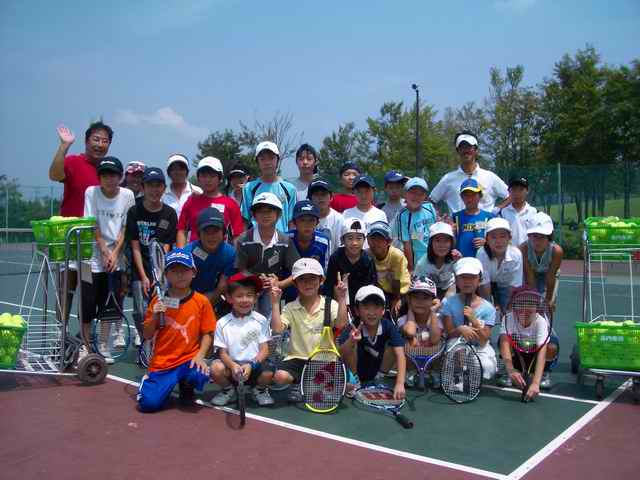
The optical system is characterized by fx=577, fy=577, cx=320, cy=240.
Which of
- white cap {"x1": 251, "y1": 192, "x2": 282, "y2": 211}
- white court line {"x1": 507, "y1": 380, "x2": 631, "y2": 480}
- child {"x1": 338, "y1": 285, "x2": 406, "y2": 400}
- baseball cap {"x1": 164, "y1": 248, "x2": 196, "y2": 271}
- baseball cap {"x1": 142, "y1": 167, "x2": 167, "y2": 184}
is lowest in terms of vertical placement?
white court line {"x1": 507, "y1": 380, "x2": 631, "y2": 480}

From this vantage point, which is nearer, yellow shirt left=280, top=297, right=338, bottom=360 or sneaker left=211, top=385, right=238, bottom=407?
sneaker left=211, top=385, right=238, bottom=407

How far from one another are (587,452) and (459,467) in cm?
95

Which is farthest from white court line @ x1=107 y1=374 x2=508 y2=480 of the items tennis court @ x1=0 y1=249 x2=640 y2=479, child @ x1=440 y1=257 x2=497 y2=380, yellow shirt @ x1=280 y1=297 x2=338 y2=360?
child @ x1=440 y1=257 x2=497 y2=380

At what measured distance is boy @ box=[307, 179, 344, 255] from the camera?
19.4 ft

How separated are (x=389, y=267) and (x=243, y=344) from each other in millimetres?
1646

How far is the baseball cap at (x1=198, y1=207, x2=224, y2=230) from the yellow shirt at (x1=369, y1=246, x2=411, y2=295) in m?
1.54

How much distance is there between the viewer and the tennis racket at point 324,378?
4.67m

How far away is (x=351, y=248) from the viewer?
5.33 metres

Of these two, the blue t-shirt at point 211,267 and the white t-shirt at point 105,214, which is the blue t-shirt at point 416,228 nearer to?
the blue t-shirt at point 211,267

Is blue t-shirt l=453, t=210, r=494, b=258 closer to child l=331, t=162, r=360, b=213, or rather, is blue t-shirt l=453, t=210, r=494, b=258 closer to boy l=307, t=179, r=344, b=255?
boy l=307, t=179, r=344, b=255

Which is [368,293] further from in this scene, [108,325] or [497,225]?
[108,325]

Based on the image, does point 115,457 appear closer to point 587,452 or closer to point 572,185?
point 587,452

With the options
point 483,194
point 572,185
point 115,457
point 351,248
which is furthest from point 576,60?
point 115,457

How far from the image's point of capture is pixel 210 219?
16.9 ft
